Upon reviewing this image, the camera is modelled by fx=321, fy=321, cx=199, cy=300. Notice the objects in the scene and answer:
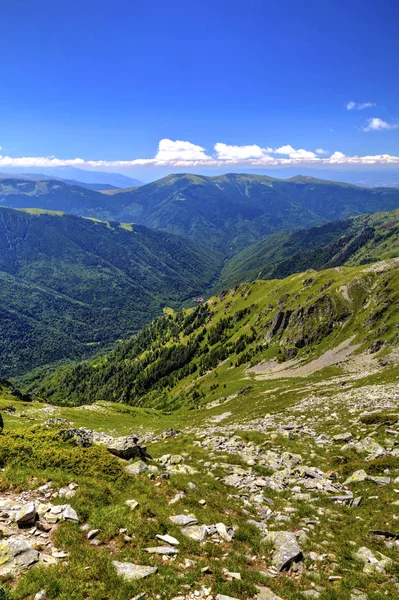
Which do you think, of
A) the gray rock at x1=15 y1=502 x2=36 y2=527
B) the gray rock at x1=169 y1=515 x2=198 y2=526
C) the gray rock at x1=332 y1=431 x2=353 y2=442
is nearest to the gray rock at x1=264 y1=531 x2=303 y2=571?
the gray rock at x1=169 y1=515 x2=198 y2=526

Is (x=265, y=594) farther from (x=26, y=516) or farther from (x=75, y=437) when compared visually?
(x=75, y=437)

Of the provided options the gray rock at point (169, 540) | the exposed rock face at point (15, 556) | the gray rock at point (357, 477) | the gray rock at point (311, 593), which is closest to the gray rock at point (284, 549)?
the gray rock at point (311, 593)

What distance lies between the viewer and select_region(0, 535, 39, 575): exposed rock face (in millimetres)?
11566

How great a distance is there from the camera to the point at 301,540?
1652 centimetres

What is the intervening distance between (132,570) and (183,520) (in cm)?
507

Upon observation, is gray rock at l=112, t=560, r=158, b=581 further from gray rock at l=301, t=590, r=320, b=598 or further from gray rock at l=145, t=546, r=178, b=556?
gray rock at l=301, t=590, r=320, b=598

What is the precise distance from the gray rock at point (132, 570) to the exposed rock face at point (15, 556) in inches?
122

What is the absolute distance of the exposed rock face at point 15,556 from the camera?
37.9 feet

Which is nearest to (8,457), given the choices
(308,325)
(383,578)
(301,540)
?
(301,540)

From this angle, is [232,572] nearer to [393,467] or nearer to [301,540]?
[301,540]

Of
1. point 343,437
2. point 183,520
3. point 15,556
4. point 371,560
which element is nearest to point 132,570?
point 15,556

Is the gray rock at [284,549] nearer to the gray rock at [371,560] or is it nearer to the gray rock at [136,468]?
the gray rock at [371,560]

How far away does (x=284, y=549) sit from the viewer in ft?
50.5

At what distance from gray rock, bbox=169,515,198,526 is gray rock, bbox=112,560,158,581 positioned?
4296 mm
